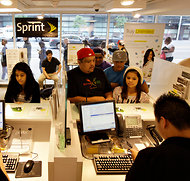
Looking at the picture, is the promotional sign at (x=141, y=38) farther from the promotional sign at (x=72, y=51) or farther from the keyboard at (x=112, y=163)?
the keyboard at (x=112, y=163)

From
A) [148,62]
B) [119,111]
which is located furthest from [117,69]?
[148,62]

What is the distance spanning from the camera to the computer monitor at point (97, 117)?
1.90 m

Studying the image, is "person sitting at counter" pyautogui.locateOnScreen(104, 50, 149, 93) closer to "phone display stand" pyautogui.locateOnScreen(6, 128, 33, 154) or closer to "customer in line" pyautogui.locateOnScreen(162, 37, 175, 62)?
"phone display stand" pyautogui.locateOnScreen(6, 128, 33, 154)

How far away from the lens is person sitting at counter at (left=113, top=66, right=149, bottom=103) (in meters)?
2.63

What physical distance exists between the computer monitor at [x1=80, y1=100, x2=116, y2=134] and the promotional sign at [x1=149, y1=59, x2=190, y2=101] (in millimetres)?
901

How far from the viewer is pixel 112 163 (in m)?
1.73

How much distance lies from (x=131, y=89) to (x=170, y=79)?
20.7 inches

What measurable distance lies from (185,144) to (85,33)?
20.4 ft

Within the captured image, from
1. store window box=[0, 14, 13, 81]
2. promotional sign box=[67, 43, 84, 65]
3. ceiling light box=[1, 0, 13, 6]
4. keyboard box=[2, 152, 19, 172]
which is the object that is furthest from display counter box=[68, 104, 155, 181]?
store window box=[0, 14, 13, 81]

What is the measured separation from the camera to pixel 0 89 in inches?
252

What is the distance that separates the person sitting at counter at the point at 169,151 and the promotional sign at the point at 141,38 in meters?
4.76

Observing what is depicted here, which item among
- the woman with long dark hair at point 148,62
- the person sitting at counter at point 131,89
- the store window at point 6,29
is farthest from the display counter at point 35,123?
the store window at point 6,29

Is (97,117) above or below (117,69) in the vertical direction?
below

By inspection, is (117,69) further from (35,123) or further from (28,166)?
(28,166)
